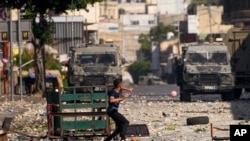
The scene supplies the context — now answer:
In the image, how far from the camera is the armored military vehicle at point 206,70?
152 ft

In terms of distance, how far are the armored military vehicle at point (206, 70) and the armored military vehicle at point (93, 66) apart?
120 inches

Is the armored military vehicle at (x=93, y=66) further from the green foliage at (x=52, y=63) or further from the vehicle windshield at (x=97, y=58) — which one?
the green foliage at (x=52, y=63)

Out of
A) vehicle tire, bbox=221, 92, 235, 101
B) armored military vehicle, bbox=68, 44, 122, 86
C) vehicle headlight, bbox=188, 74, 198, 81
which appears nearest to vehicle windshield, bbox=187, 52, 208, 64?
vehicle headlight, bbox=188, 74, 198, 81

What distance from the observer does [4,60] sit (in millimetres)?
67500

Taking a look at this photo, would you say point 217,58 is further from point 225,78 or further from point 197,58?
point 225,78

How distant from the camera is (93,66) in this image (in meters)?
48.2

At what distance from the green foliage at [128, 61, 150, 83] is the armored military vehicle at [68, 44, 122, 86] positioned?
3900 inches

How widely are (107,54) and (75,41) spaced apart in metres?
44.3

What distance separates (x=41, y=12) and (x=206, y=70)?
291 inches

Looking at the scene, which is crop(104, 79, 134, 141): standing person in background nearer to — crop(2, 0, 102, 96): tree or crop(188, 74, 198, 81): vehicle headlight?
crop(2, 0, 102, 96): tree

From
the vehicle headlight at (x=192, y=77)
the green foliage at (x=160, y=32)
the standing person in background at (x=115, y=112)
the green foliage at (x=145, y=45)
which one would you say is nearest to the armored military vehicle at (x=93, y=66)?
the vehicle headlight at (x=192, y=77)

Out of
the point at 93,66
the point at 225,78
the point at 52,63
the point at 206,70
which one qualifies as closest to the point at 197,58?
the point at 206,70

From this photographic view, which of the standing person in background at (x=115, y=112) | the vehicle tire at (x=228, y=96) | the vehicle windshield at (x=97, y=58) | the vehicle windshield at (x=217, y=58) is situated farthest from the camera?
the vehicle windshield at (x=97, y=58)

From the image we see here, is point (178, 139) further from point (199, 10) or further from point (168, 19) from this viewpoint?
point (168, 19)
